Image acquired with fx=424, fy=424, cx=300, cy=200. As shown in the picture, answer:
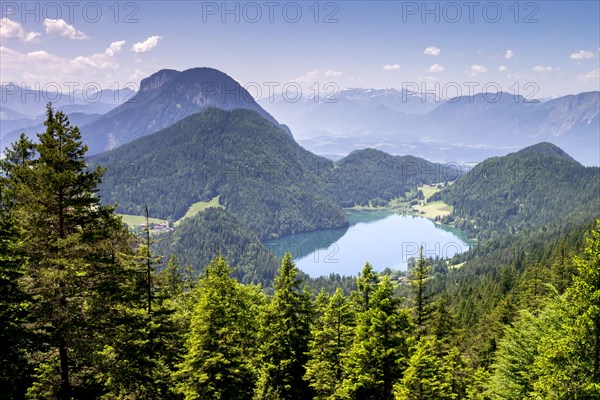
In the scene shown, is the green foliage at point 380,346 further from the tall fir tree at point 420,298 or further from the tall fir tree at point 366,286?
the tall fir tree at point 420,298

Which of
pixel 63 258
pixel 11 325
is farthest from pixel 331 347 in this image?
pixel 11 325

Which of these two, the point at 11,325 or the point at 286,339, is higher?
the point at 11,325

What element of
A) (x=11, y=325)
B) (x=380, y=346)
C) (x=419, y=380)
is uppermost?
(x=11, y=325)

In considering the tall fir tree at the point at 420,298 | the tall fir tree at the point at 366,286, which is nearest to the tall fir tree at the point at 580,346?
the tall fir tree at the point at 420,298

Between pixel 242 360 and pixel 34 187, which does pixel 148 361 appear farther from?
pixel 34 187

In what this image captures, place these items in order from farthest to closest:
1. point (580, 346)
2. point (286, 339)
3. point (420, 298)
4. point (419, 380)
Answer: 1. point (286, 339)
2. point (420, 298)
3. point (419, 380)
4. point (580, 346)

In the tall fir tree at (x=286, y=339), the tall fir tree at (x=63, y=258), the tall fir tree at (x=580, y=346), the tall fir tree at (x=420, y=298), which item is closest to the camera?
the tall fir tree at (x=63, y=258)

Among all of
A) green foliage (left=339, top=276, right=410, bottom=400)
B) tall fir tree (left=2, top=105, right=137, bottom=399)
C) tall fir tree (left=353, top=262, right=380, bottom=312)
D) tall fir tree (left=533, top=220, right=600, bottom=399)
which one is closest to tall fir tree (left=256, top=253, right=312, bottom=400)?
tall fir tree (left=353, top=262, right=380, bottom=312)

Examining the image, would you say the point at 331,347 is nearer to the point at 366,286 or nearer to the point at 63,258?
the point at 366,286
